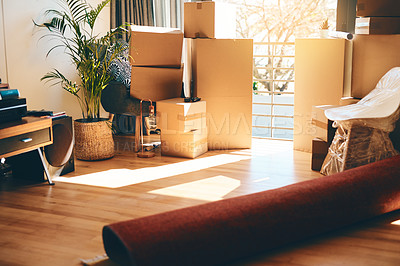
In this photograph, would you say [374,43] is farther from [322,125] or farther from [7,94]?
[7,94]

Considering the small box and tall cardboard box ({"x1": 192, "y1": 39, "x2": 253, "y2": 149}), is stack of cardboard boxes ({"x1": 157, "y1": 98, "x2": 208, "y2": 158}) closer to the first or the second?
tall cardboard box ({"x1": 192, "y1": 39, "x2": 253, "y2": 149})

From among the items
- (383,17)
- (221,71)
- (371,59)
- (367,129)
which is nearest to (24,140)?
(221,71)

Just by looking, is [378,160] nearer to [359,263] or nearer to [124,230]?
[359,263]

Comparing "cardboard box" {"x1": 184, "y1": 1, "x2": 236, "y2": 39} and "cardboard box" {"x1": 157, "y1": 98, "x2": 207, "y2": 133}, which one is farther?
"cardboard box" {"x1": 184, "y1": 1, "x2": 236, "y2": 39}

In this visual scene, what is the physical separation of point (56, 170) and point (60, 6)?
1647mm

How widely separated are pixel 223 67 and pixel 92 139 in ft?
4.43

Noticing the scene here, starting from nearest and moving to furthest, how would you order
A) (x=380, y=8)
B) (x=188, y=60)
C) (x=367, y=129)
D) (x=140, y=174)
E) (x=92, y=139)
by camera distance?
(x=367, y=129), (x=140, y=174), (x=380, y=8), (x=92, y=139), (x=188, y=60)

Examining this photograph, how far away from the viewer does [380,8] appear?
3514mm

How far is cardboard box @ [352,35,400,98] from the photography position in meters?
3.54

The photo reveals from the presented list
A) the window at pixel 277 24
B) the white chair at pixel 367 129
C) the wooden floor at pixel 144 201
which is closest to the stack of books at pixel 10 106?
the wooden floor at pixel 144 201

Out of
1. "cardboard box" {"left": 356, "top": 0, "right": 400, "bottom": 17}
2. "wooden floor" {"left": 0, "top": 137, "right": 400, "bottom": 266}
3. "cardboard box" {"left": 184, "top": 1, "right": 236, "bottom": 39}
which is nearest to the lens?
"wooden floor" {"left": 0, "top": 137, "right": 400, "bottom": 266}

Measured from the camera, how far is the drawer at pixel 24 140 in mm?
2709

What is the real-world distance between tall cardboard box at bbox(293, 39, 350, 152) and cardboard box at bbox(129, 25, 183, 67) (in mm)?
1126

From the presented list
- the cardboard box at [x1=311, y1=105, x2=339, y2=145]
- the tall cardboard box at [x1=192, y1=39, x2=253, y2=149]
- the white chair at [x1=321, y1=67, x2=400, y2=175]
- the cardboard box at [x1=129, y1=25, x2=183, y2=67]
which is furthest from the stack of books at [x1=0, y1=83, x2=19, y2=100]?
the cardboard box at [x1=311, y1=105, x2=339, y2=145]
